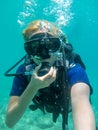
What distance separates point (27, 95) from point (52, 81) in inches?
13.0

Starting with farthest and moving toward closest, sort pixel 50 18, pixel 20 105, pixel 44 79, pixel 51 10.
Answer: pixel 50 18, pixel 51 10, pixel 20 105, pixel 44 79

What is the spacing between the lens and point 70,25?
3575 cm

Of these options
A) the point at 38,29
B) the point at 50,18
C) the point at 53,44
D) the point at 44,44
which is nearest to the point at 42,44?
the point at 44,44

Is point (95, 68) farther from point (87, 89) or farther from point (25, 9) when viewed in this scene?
point (87, 89)

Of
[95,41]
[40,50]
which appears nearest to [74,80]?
[40,50]

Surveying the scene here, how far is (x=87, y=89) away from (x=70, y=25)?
33.1 meters

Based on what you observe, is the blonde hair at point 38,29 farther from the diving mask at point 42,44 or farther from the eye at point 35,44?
the eye at point 35,44

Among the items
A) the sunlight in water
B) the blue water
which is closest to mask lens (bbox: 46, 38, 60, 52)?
the blue water

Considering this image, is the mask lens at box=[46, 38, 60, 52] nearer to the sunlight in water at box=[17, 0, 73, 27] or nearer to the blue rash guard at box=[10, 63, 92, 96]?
the blue rash guard at box=[10, 63, 92, 96]

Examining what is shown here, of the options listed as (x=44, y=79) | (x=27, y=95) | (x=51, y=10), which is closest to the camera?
(x=44, y=79)

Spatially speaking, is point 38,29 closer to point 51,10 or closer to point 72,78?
point 72,78

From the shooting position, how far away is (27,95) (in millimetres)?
3039

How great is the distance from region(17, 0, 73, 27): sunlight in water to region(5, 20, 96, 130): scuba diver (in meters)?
22.6

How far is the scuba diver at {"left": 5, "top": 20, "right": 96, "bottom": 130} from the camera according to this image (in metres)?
2.88
